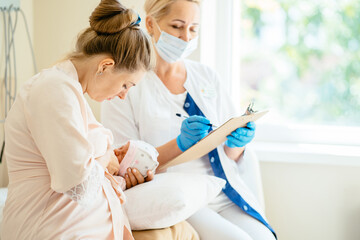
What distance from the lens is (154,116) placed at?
1.83 m

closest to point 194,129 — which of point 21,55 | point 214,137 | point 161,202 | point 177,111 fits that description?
point 214,137

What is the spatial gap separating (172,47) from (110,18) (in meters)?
0.63

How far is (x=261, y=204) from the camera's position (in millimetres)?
1917

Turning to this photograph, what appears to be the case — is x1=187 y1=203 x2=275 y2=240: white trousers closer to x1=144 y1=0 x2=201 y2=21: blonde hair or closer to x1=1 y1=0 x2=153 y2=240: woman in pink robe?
x1=1 y1=0 x2=153 y2=240: woman in pink robe

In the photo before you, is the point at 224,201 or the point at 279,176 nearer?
the point at 224,201

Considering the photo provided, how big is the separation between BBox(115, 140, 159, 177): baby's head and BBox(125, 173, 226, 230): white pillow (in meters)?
0.06

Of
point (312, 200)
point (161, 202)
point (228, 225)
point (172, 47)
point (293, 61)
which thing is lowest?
point (312, 200)

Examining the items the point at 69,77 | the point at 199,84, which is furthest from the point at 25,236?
the point at 199,84

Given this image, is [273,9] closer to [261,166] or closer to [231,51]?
[231,51]

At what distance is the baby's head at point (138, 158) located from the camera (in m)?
1.52

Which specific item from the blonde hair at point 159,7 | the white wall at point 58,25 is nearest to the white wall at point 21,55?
the white wall at point 58,25

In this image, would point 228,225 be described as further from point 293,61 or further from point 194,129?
point 293,61

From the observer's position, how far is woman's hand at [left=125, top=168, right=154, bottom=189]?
1520mm

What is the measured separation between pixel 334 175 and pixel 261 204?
0.51 m
